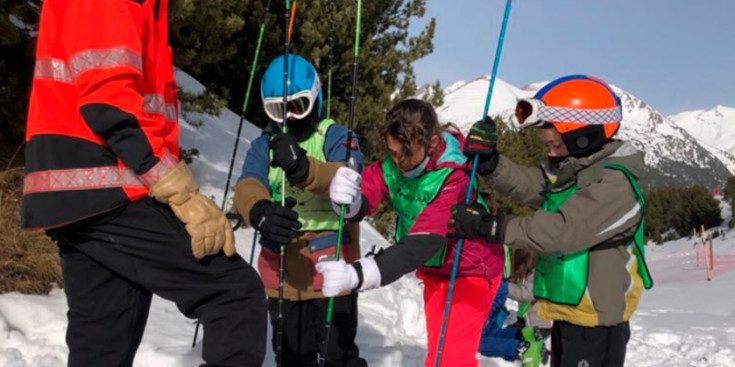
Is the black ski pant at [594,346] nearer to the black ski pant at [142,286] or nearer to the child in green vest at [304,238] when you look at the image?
the child in green vest at [304,238]

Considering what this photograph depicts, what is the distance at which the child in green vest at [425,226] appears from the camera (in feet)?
8.07

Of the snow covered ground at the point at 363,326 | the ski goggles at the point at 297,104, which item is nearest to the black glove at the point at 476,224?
the ski goggles at the point at 297,104

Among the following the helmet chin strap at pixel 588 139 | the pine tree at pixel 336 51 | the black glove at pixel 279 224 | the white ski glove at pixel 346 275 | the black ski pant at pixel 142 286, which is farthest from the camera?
the pine tree at pixel 336 51

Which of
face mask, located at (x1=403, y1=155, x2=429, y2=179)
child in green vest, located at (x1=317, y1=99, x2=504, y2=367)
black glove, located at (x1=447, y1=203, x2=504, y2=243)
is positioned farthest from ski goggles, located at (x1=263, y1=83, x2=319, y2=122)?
black glove, located at (x1=447, y1=203, x2=504, y2=243)

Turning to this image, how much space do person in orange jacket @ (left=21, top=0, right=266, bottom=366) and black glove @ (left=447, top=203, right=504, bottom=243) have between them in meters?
0.93

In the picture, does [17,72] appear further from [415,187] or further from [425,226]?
[425,226]

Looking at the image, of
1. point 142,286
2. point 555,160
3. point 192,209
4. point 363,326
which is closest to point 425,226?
point 555,160

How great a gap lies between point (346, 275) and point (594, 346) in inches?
48.4

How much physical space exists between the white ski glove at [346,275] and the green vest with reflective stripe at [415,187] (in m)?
0.41

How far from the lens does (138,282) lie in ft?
6.62

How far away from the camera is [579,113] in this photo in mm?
2764

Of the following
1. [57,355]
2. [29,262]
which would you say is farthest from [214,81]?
[57,355]

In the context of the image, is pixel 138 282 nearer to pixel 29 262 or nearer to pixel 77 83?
pixel 77 83

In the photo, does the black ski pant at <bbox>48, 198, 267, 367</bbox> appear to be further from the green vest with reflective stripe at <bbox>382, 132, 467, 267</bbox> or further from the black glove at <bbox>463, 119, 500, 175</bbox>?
the black glove at <bbox>463, 119, 500, 175</bbox>
